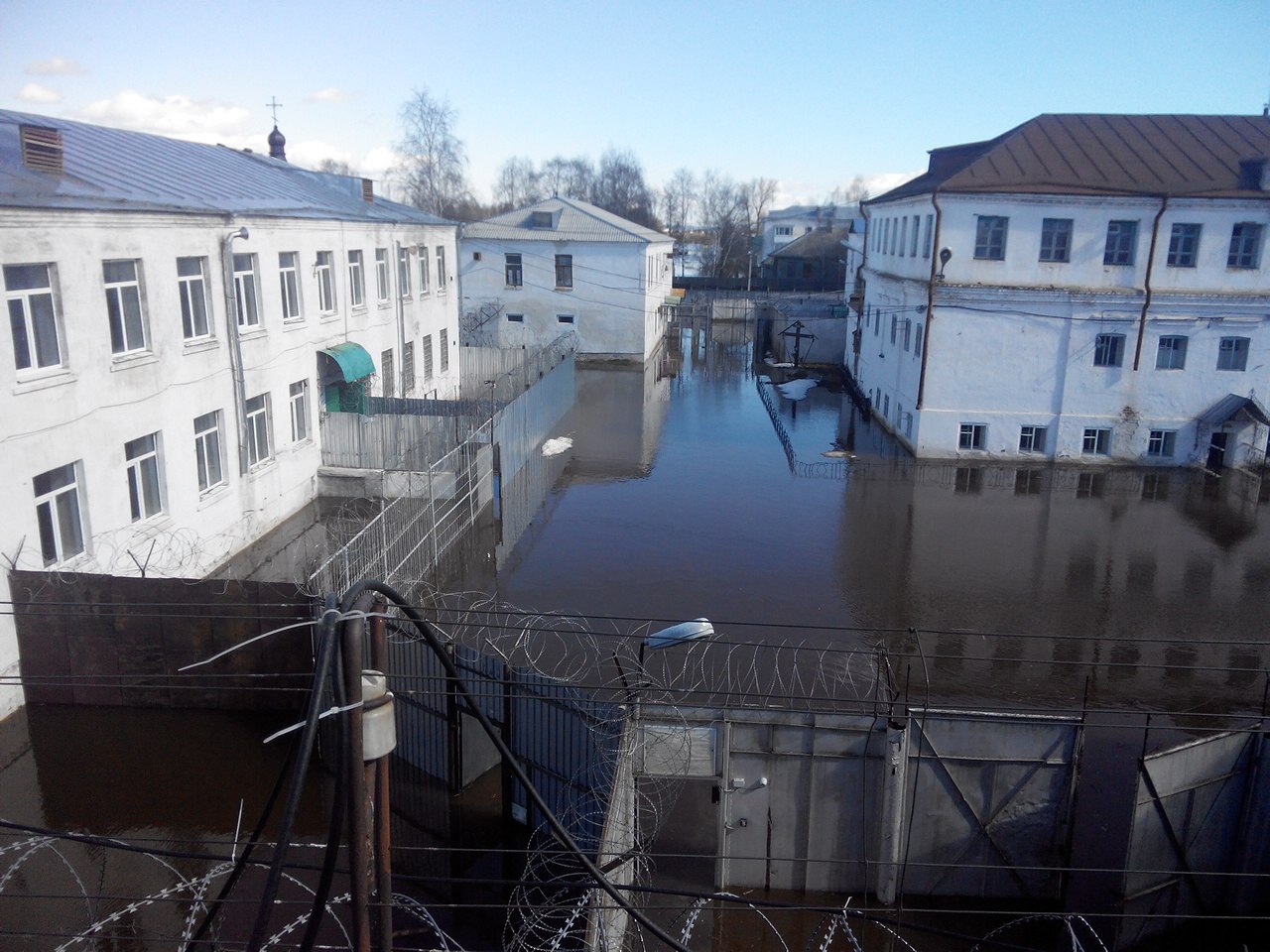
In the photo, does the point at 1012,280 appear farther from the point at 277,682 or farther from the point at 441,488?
the point at 277,682

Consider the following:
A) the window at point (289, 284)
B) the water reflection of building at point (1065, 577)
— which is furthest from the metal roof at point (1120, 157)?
the window at point (289, 284)

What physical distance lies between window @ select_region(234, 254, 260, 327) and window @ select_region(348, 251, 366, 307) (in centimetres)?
455

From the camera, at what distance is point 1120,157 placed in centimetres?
2447

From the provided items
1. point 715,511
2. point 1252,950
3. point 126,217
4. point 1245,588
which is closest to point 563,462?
point 715,511

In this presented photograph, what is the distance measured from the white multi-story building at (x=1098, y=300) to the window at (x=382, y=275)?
1442 cm

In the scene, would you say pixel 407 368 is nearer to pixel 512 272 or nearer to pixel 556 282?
pixel 556 282

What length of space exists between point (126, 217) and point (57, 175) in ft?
3.41

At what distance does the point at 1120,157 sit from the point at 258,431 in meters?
22.6

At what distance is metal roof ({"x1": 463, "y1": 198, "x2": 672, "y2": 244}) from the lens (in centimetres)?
4009

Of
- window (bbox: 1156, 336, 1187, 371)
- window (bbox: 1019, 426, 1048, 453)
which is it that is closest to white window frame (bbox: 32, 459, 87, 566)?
window (bbox: 1019, 426, 1048, 453)

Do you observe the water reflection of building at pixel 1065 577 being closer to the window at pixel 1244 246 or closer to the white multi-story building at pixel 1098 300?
the white multi-story building at pixel 1098 300

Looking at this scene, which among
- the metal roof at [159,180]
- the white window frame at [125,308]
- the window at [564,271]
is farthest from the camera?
the window at [564,271]

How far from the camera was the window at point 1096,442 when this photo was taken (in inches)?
969

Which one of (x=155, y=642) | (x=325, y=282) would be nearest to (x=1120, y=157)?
(x=325, y=282)
